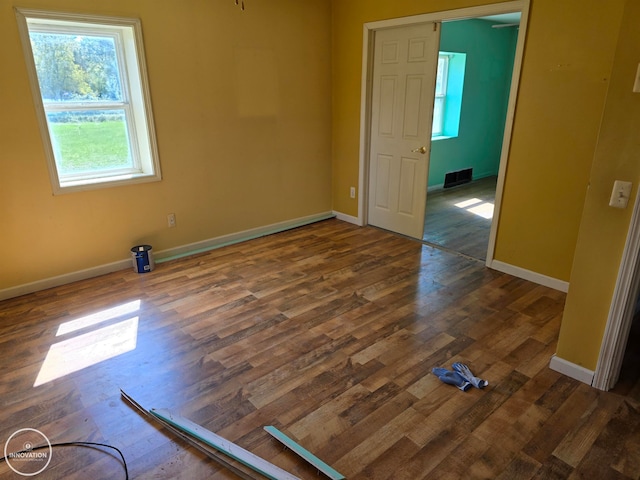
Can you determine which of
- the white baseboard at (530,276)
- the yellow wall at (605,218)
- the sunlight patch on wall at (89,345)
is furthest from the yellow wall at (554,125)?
the sunlight patch on wall at (89,345)

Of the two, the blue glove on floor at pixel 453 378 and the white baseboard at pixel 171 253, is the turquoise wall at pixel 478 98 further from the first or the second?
the blue glove on floor at pixel 453 378

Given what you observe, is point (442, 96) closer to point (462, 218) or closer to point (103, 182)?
point (462, 218)

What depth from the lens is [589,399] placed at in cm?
215

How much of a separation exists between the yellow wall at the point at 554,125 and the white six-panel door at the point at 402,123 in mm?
310

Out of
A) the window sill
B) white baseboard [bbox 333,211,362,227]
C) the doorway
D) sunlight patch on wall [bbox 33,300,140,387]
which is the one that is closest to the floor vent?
the doorway

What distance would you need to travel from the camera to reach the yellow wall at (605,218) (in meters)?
1.87

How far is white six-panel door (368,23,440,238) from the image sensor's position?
3932 millimetres

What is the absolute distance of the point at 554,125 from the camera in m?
3.09

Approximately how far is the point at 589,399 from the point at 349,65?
12.5 ft

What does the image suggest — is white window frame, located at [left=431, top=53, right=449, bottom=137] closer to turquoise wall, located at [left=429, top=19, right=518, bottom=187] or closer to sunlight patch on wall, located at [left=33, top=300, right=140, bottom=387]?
turquoise wall, located at [left=429, top=19, right=518, bottom=187]

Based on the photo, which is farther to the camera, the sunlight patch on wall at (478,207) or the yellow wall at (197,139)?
the sunlight patch on wall at (478,207)

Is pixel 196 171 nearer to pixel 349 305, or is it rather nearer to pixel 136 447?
pixel 349 305

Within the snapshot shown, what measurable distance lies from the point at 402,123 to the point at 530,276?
1932 mm

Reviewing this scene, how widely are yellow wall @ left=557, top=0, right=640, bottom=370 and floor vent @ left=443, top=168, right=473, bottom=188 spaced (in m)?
4.69
